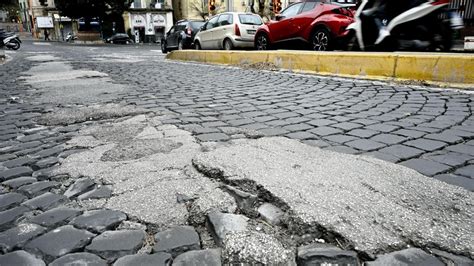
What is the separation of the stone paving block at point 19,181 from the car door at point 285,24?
25.5 ft

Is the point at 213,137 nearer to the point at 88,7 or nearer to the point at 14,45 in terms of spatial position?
the point at 14,45

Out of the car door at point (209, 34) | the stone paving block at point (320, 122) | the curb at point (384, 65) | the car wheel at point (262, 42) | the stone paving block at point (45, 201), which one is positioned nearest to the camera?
the stone paving block at point (45, 201)

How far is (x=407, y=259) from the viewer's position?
134 cm

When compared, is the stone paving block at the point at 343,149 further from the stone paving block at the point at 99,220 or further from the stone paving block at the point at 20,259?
the stone paving block at the point at 20,259

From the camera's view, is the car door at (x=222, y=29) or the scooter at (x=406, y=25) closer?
the scooter at (x=406, y=25)

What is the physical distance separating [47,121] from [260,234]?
3.04m

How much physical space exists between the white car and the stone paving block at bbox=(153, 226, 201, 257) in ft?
34.2

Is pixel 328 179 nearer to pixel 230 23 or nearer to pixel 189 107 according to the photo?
pixel 189 107

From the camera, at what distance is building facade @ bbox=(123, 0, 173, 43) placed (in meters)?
41.8

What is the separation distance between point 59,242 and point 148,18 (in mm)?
44523

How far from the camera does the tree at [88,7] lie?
31578mm

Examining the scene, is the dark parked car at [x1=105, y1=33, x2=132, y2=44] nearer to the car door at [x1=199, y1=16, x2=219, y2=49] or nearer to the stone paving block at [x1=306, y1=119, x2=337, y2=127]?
the car door at [x1=199, y1=16, x2=219, y2=49]

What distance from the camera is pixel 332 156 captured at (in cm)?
235

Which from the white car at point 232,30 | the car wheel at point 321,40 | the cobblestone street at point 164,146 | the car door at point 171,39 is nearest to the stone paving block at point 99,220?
the cobblestone street at point 164,146
